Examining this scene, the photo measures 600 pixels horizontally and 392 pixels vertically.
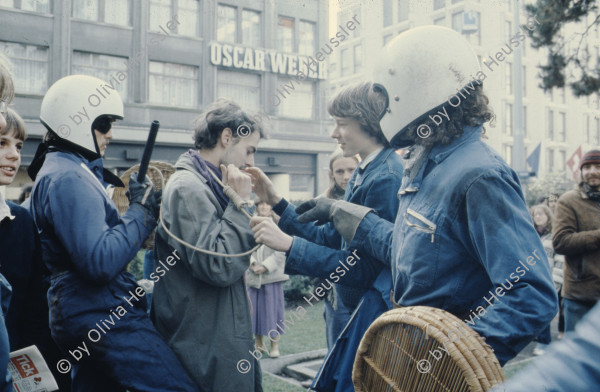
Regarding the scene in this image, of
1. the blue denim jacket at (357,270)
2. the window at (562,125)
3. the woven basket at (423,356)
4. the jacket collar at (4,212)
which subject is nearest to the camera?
the woven basket at (423,356)

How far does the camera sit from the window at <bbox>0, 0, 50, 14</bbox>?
18453 mm

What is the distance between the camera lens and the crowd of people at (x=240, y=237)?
167cm

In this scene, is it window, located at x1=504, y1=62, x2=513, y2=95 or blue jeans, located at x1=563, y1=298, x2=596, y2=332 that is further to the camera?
window, located at x1=504, y1=62, x2=513, y2=95

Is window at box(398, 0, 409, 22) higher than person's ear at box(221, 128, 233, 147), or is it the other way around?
window at box(398, 0, 409, 22)

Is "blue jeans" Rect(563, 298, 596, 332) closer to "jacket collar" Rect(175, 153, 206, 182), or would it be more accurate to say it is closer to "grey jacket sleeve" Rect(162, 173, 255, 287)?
"grey jacket sleeve" Rect(162, 173, 255, 287)

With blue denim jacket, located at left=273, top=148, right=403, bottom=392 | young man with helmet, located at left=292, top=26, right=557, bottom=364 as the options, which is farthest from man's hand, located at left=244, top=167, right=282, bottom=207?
young man with helmet, located at left=292, top=26, right=557, bottom=364

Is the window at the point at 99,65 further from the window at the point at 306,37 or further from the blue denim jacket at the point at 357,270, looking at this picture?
the blue denim jacket at the point at 357,270

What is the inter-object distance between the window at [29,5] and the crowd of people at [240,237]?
62.2 feet

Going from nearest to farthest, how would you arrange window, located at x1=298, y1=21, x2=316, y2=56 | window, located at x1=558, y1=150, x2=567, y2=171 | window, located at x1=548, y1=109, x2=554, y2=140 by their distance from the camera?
window, located at x1=298, y1=21, x2=316, y2=56, window, located at x1=548, y1=109, x2=554, y2=140, window, located at x1=558, y1=150, x2=567, y2=171

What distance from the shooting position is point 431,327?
1349mm

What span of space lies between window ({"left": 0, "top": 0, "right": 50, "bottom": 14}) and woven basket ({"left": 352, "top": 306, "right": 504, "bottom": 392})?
20.9 meters

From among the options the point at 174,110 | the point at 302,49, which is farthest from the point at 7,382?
the point at 302,49

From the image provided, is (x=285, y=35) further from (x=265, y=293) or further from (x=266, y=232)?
(x=266, y=232)

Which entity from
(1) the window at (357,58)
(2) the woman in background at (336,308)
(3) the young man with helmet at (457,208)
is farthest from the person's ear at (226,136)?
(1) the window at (357,58)
